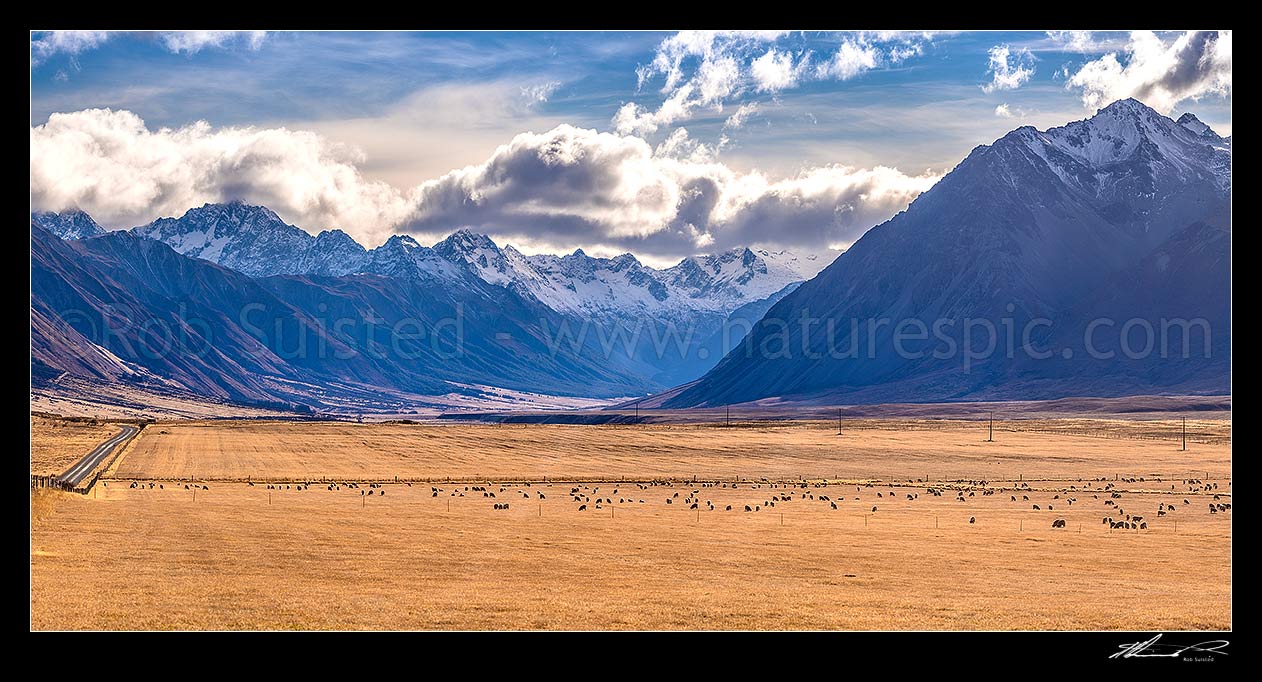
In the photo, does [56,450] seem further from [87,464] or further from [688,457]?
[688,457]

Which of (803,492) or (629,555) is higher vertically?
(629,555)

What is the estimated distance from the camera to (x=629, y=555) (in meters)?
58.5
